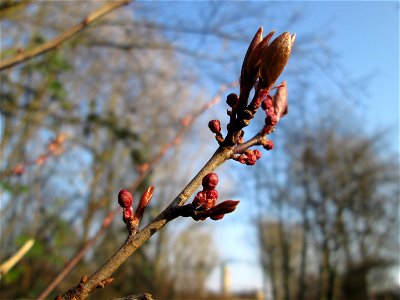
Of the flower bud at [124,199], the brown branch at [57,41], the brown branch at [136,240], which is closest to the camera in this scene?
the brown branch at [136,240]

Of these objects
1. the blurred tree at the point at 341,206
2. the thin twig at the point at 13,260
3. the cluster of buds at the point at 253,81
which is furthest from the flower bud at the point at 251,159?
the blurred tree at the point at 341,206

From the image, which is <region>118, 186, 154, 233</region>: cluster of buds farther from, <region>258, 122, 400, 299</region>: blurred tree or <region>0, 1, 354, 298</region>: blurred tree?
<region>258, 122, 400, 299</region>: blurred tree

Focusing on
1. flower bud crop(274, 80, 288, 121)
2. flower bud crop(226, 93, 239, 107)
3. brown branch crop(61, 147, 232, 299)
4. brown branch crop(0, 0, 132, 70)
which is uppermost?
brown branch crop(0, 0, 132, 70)

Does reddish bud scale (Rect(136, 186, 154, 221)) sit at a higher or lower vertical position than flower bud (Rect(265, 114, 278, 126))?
lower

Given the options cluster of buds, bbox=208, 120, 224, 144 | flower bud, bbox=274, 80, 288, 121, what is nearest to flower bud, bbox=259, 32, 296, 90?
cluster of buds, bbox=208, 120, 224, 144

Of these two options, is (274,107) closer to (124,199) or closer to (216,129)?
(216,129)

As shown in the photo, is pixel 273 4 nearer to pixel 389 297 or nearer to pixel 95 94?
pixel 95 94

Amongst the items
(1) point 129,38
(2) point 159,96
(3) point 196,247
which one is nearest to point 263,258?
(3) point 196,247

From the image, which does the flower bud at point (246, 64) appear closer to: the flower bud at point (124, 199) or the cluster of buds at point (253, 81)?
the cluster of buds at point (253, 81)
